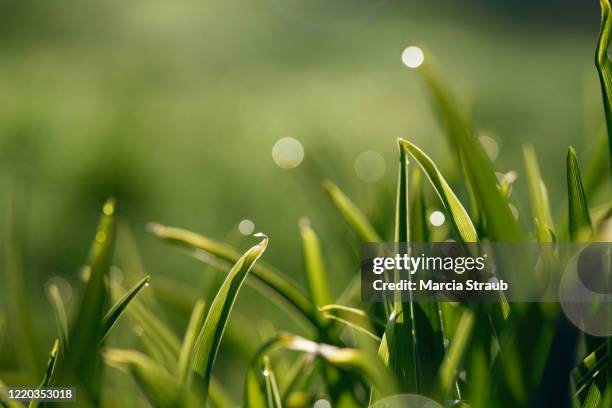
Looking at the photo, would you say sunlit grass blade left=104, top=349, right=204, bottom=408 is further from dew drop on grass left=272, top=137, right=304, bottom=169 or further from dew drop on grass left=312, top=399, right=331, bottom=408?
dew drop on grass left=272, top=137, right=304, bottom=169

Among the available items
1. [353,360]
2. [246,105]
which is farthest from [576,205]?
[246,105]

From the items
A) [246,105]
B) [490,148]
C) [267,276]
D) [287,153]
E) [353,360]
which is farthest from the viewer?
[246,105]

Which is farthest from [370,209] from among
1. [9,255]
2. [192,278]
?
[192,278]

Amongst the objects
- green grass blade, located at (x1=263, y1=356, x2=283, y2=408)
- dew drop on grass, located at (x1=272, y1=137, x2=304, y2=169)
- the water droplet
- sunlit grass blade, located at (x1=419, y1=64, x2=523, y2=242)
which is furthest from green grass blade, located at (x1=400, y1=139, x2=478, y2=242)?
dew drop on grass, located at (x1=272, y1=137, x2=304, y2=169)

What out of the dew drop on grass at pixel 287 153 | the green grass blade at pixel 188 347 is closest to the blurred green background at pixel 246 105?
the dew drop on grass at pixel 287 153

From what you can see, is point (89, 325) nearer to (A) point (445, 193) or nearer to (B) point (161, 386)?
(B) point (161, 386)

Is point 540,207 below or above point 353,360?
above

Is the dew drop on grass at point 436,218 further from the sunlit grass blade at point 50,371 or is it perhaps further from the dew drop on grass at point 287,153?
the dew drop on grass at point 287,153
